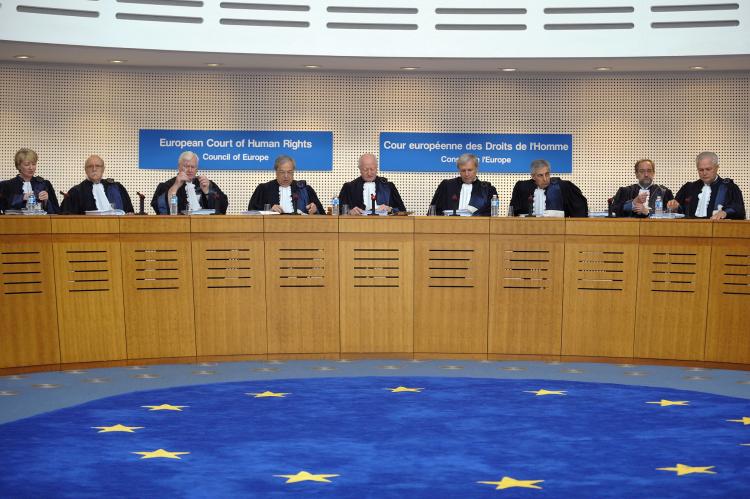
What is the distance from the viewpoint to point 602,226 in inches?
376

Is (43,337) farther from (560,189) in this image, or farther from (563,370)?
(560,189)

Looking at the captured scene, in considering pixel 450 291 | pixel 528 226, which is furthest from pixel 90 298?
pixel 528 226

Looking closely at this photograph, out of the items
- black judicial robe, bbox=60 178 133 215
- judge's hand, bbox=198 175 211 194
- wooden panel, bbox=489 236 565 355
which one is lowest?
wooden panel, bbox=489 236 565 355

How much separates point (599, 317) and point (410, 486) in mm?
4771

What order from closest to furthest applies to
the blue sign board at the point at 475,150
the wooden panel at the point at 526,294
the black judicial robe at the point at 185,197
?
the wooden panel at the point at 526,294 < the black judicial robe at the point at 185,197 < the blue sign board at the point at 475,150

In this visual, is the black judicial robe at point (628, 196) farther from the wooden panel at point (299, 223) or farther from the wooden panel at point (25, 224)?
the wooden panel at point (25, 224)

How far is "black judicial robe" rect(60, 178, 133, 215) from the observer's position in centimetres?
1123

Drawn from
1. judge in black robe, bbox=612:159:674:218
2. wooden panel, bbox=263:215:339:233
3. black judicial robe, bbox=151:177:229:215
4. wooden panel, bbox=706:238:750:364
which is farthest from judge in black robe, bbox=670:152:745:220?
black judicial robe, bbox=151:177:229:215

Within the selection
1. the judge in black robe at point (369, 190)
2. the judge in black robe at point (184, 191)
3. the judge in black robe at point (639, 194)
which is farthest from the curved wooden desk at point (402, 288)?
the judge in black robe at point (369, 190)

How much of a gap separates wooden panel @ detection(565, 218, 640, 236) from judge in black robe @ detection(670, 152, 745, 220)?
93cm

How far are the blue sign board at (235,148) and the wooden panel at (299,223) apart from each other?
3676 millimetres

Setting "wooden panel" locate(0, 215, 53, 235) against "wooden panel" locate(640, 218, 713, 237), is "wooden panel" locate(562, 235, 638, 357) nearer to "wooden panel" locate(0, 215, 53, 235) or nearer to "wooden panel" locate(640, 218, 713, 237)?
"wooden panel" locate(640, 218, 713, 237)

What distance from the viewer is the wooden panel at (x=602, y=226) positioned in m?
9.51

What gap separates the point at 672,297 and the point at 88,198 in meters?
6.29
